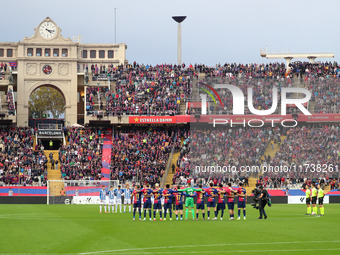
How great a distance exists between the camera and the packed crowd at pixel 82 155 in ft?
213

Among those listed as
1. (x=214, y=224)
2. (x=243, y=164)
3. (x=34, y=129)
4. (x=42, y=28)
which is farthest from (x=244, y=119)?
(x=214, y=224)

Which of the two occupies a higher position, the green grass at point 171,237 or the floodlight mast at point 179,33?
the floodlight mast at point 179,33

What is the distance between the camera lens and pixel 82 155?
6825cm

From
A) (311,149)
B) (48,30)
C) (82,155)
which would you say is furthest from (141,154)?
(48,30)

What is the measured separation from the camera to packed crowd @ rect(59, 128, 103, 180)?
6478cm

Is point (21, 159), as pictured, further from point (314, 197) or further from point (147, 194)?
point (314, 197)

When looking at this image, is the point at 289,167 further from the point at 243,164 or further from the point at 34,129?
the point at 34,129

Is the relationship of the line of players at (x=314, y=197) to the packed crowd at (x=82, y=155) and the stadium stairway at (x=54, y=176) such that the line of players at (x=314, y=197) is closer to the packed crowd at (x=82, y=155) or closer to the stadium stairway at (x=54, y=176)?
the stadium stairway at (x=54, y=176)

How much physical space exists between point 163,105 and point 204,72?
8187mm

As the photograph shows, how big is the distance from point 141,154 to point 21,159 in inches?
501

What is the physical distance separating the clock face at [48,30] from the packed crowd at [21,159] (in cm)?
1648

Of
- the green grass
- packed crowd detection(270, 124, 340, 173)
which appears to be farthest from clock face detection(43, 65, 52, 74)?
the green grass

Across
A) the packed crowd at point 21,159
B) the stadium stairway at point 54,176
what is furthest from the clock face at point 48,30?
the stadium stairway at point 54,176

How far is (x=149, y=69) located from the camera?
261 feet
